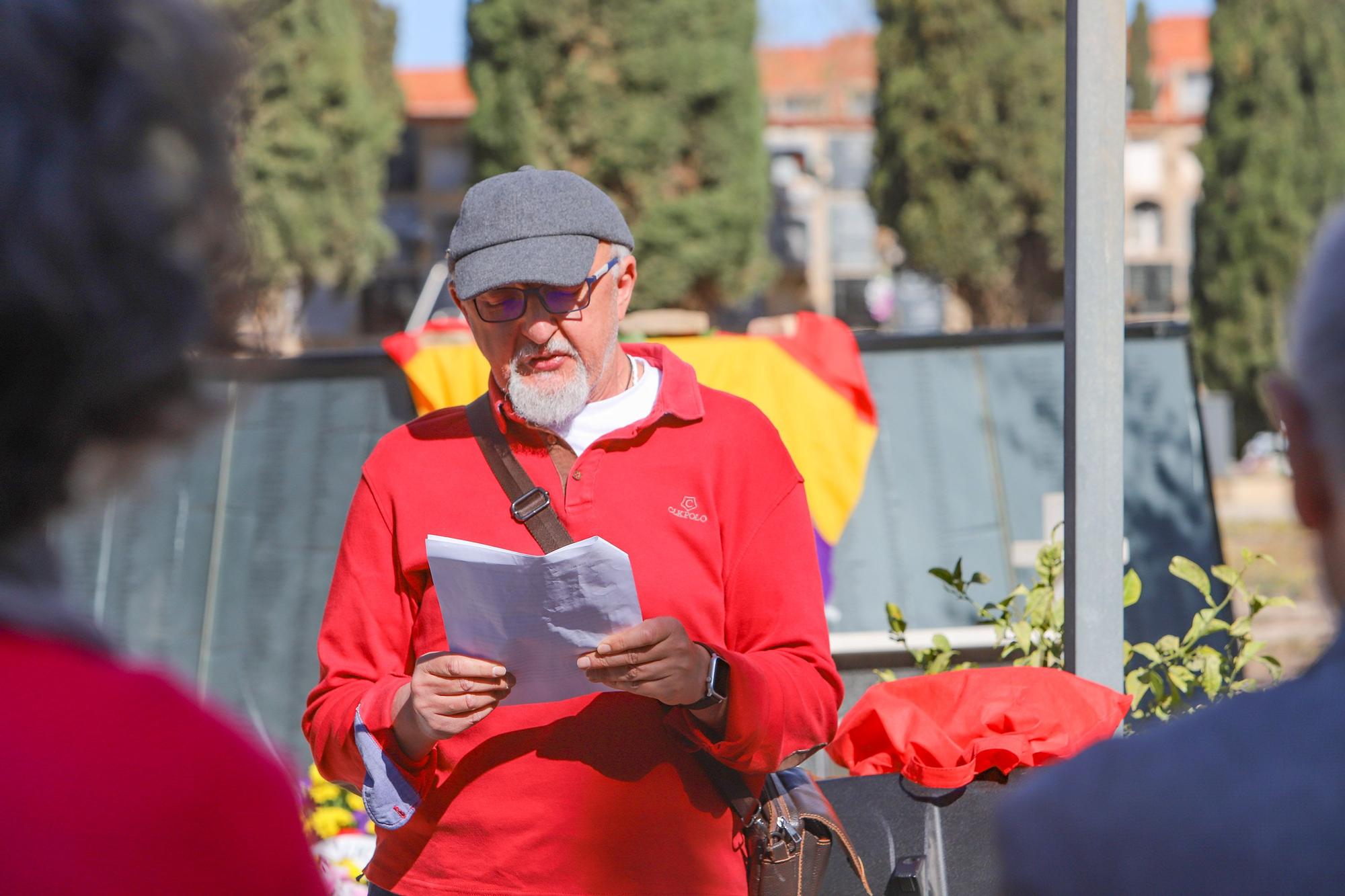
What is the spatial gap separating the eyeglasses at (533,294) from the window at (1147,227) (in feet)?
140

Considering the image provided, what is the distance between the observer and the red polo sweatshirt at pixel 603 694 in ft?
6.89

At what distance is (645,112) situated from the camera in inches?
810

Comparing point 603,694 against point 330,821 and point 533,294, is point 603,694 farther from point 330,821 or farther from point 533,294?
point 330,821

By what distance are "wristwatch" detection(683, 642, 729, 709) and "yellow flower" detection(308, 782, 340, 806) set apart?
7.72 feet

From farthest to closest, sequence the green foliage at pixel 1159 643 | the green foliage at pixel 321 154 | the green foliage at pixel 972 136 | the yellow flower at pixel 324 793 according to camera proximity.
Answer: the green foliage at pixel 321 154
the green foliage at pixel 972 136
the yellow flower at pixel 324 793
the green foliage at pixel 1159 643

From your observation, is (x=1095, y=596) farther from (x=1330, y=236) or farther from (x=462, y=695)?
(x=1330, y=236)

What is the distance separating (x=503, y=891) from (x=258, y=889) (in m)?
1.29

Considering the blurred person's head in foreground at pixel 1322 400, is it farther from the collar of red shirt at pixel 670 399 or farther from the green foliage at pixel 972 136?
the green foliage at pixel 972 136

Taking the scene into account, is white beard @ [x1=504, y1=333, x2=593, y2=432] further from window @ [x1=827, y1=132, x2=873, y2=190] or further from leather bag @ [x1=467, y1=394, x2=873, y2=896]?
window @ [x1=827, y1=132, x2=873, y2=190]

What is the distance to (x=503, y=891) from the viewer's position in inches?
82.3

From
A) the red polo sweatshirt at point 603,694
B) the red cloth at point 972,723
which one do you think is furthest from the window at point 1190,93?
the red polo sweatshirt at point 603,694

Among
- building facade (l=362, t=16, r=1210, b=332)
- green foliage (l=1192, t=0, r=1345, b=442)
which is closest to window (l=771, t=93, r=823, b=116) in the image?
building facade (l=362, t=16, r=1210, b=332)

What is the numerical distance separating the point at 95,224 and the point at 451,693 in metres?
1.21

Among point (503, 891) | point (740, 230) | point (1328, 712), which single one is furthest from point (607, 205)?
point (740, 230)
